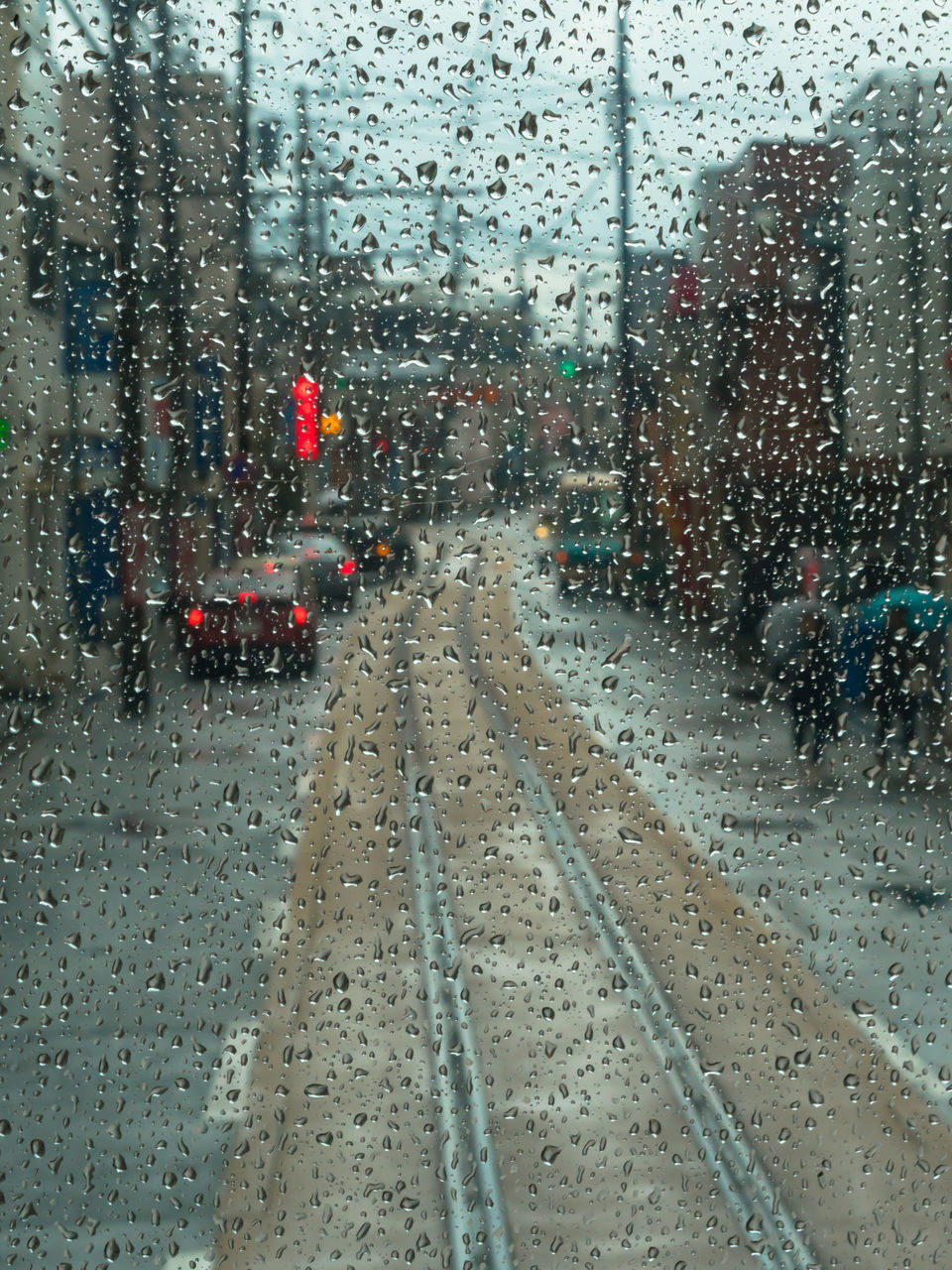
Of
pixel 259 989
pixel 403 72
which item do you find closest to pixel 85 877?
pixel 259 989

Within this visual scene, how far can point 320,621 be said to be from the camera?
188 cm

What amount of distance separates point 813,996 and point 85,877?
1.00 meters

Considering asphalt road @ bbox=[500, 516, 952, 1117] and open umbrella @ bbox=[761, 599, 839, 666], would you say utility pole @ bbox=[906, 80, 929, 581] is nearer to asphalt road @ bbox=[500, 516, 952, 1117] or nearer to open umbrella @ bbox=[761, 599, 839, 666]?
open umbrella @ bbox=[761, 599, 839, 666]

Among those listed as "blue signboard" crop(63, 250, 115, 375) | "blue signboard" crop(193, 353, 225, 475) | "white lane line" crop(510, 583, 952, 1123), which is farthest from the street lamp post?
"blue signboard" crop(63, 250, 115, 375)

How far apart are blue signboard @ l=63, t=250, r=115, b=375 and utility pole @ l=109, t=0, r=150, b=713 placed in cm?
1

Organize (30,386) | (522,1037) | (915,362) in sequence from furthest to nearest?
1. (915,362)
2. (522,1037)
3. (30,386)

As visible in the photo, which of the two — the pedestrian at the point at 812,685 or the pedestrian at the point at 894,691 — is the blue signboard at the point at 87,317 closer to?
the pedestrian at the point at 812,685

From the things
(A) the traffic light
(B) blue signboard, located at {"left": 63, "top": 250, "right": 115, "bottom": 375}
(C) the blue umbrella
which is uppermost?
(B) blue signboard, located at {"left": 63, "top": 250, "right": 115, "bottom": 375}

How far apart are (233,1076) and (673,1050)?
0.59 metres

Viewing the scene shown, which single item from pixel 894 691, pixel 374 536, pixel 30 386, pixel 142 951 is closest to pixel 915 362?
pixel 894 691

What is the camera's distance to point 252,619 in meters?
1.89

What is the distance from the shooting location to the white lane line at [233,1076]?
1893 millimetres

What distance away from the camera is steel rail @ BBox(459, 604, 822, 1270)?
1968 mm

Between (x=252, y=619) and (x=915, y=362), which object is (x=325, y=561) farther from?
(x=915, y=362)
